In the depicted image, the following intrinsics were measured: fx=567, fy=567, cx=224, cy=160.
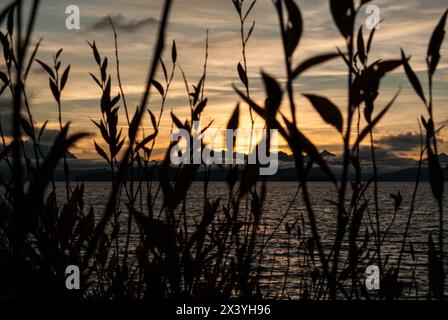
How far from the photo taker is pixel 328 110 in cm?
75

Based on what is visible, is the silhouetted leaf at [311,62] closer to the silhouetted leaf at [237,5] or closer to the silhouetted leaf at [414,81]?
the silhouetted leaf at [414,81]

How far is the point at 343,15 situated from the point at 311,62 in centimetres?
9

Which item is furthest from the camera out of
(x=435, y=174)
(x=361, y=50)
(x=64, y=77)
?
(x=64, y=77)

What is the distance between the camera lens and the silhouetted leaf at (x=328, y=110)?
2.43ft

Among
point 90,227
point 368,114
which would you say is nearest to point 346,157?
point 368,114

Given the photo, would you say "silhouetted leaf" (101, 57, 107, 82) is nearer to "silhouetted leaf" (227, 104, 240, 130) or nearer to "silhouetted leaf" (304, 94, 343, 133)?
"silhouetted leaf" (227, 104, 240, 130)

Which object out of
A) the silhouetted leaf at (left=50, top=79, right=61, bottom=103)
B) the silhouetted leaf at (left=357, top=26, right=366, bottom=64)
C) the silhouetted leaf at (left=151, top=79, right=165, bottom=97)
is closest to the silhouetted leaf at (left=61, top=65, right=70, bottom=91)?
the silhouetted leaf at (left=50, top=79, right=61, bottom=103)

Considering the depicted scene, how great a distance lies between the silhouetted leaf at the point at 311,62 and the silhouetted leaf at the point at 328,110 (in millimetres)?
69

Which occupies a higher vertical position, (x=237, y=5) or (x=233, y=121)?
(x=237, y=5)

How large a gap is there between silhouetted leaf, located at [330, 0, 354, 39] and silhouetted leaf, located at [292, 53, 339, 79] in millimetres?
40

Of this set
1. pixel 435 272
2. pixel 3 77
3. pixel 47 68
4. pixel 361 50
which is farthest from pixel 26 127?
pixel 435 272

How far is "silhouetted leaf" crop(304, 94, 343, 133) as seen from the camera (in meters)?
0.74

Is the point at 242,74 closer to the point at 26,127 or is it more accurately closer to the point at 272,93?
the point at 26,127
